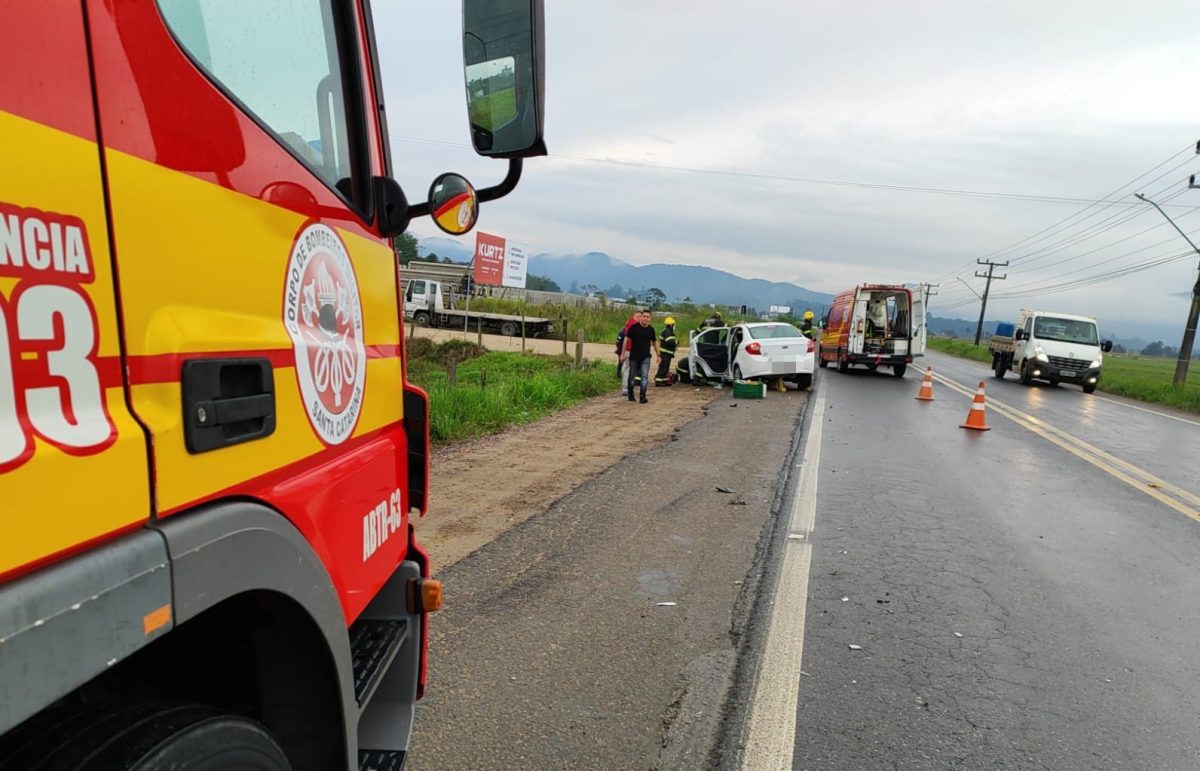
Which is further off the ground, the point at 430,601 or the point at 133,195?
the point at 133,195

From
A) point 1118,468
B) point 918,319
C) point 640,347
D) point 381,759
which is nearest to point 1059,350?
point 918,319

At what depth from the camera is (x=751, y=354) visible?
14945 millimetres

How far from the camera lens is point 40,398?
2.89 ft

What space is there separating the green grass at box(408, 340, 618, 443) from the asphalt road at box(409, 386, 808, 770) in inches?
126

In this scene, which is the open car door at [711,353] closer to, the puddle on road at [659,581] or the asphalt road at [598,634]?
the asphalt road at [598,634]

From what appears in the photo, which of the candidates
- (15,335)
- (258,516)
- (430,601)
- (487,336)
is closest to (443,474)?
(430,601)

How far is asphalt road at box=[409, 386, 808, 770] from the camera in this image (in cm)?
273

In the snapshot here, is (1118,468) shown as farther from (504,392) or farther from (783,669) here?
(504,392)

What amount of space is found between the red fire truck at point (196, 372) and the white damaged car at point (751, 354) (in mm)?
13389

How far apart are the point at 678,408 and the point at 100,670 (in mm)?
11580

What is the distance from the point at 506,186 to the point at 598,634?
2.31 meters

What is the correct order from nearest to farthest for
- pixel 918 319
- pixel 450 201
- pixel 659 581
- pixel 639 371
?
pixel 450 201 < pixel 659 581 < pixel 639 371 < pixel 918 319

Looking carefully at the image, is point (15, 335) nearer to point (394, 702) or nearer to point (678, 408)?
point (394, 702)

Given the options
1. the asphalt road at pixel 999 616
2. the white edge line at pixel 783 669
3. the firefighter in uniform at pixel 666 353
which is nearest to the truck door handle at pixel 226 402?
the white edge line at pixel 783 669
